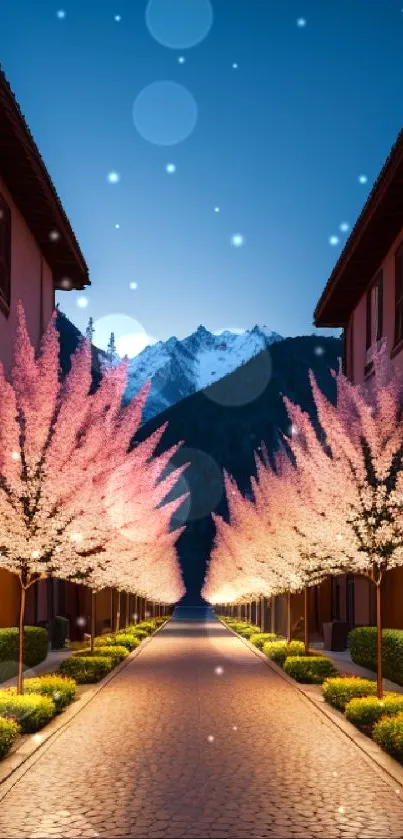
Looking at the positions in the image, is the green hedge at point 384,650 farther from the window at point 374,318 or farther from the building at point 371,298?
the window at point 374,318

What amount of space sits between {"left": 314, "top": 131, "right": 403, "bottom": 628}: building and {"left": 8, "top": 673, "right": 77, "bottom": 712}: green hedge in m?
10.7

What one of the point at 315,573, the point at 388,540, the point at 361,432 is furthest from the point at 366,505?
the point at 315,573

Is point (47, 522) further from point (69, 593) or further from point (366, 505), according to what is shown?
point (69, 593)

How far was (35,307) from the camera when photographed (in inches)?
1042

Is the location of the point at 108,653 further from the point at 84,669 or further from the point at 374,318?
the point at 374,318

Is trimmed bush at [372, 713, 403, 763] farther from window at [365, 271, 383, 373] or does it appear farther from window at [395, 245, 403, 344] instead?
window at [365, 271, 383, 373]

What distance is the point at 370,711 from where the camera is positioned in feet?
49.4

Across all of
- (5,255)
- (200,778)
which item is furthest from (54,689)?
(5,255)

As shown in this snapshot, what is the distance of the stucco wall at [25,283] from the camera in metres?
22.0

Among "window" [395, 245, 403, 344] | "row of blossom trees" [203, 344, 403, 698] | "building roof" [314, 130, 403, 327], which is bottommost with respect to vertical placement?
"row of blossom trees" [203, 344, 403, 698]

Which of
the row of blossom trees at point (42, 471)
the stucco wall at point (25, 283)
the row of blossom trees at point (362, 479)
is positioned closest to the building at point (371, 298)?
the row of blossom trees at point (362, 479)

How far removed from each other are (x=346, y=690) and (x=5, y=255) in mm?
11957

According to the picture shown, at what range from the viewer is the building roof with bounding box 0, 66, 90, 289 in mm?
17388

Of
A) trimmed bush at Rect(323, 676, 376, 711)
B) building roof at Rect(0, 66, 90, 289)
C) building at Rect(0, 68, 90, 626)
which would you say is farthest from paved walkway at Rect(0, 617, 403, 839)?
building roof at Rect(0, 66, 90, 289)
